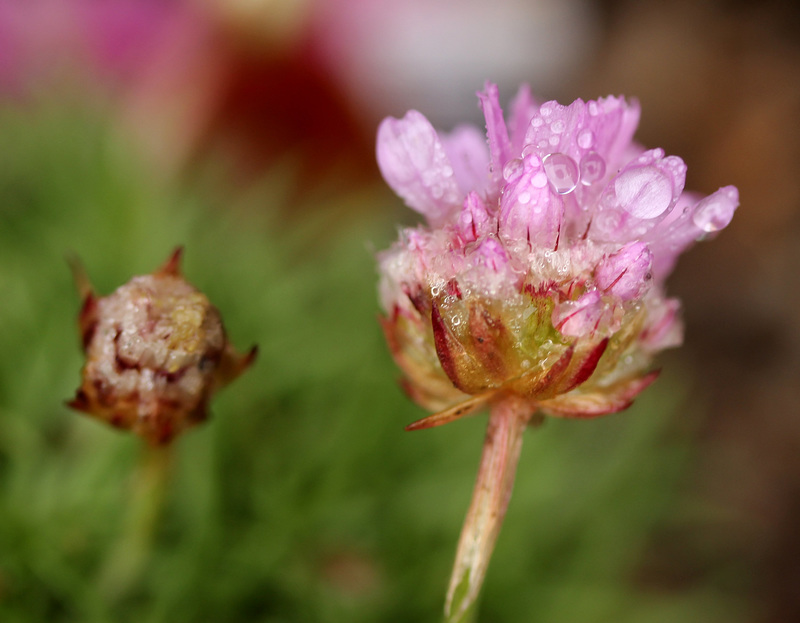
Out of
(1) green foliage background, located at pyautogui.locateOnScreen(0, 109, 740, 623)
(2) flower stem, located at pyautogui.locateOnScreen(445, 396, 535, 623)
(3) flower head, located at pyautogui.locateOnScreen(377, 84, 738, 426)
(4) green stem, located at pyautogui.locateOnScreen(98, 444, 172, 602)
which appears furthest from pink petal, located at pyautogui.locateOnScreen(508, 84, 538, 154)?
(1) green foliage background, located at pyautogui.locateOnScreen(0, 109, 740, 623)

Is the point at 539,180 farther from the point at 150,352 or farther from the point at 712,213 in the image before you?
the point at 150,352

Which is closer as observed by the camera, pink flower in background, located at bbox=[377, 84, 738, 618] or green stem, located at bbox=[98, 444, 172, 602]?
pink flower in background, located at bbox=[377, 84, 738, 618]

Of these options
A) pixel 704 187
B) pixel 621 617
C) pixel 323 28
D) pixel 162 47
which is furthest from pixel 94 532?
pixel 323 28

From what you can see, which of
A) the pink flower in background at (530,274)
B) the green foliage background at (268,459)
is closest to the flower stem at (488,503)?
the pink flower in background at (530,274)

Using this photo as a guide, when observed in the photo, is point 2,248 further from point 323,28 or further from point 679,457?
point 323,28

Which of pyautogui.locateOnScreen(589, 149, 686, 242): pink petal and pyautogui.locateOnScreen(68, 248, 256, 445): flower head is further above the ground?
pyautogui.locateOnScreen(589, 149, 686, 242): pink petal

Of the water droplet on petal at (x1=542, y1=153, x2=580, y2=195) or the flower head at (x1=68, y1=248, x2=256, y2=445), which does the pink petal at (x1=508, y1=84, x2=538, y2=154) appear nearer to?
the water droplet on petal at (x1=542, y1=153, x2=580, y2=195)
